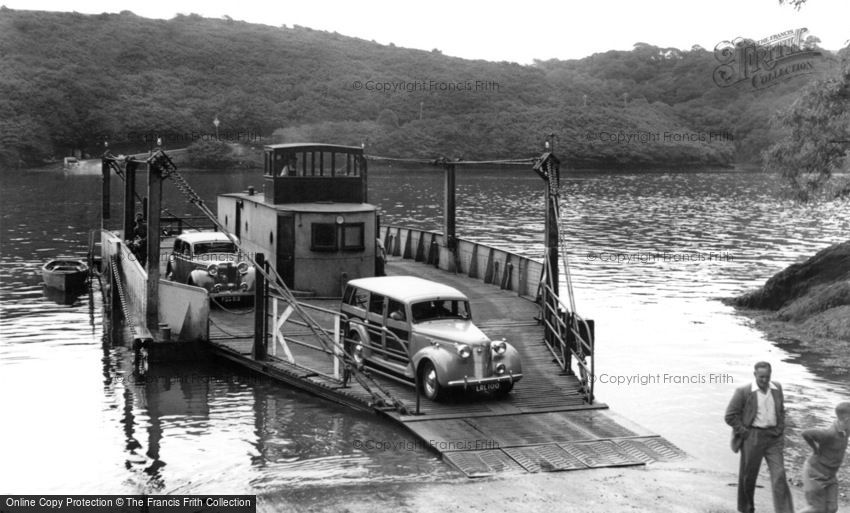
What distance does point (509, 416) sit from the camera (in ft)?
57.8

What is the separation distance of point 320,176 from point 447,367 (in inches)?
542

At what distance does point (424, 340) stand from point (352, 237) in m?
10.1

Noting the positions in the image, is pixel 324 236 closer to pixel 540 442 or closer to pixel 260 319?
pixel 260 319

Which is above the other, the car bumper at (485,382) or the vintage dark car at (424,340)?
the vintage dark car at (424,340)

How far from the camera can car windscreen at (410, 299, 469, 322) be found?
19.0 metres

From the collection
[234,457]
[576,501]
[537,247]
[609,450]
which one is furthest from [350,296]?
[537,247]

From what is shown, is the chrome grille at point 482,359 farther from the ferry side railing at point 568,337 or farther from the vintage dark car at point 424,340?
the ferry side railing at point 568,337

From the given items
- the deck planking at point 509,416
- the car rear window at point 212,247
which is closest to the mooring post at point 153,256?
the deck planking at point 509,416

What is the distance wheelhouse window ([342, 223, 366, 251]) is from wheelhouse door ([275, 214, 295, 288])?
1.50m

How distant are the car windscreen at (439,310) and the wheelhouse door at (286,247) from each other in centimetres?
961

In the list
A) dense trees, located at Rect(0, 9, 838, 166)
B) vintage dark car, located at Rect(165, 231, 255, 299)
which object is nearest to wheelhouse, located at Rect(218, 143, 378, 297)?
vintage dark car, located at Rect(165, 231, 255, 299)

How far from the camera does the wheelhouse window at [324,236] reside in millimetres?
27969

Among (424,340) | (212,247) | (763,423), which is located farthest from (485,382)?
(212,247)

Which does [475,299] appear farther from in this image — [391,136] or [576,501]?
[391,136]
